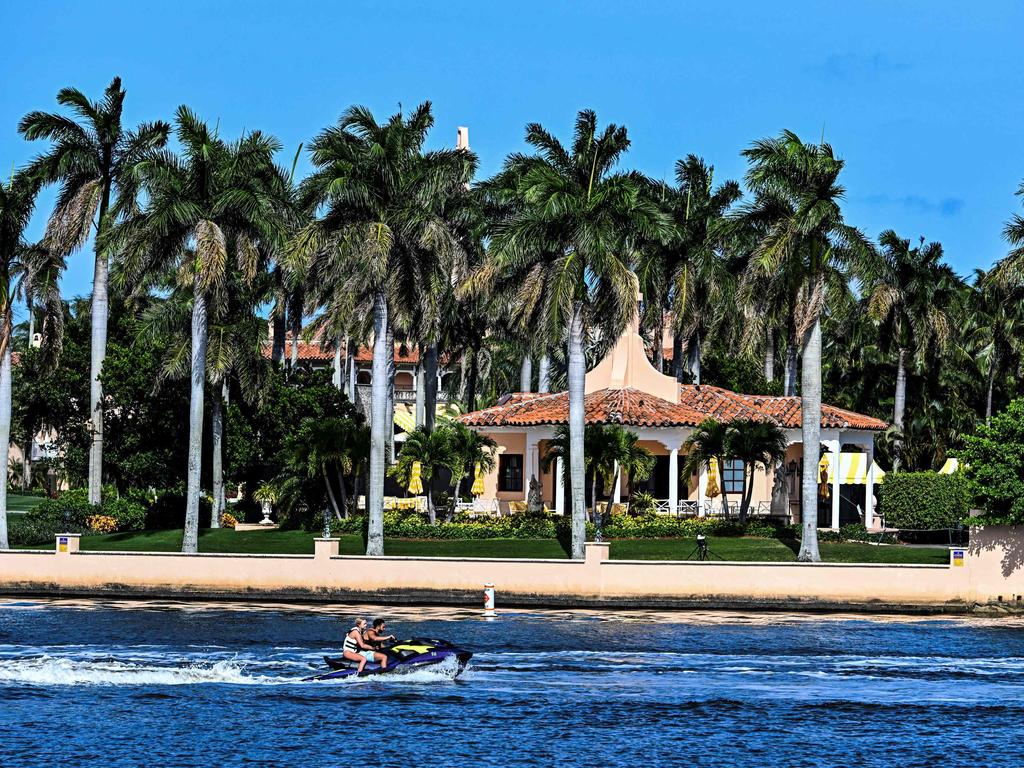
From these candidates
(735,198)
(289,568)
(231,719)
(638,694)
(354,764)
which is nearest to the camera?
(354,764)

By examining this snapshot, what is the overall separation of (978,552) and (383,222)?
24.4m

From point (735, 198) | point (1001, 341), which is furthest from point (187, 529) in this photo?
point (1001, 341)

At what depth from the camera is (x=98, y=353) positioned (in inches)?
2581

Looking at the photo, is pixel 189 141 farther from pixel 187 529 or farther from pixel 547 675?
pixel 547 675

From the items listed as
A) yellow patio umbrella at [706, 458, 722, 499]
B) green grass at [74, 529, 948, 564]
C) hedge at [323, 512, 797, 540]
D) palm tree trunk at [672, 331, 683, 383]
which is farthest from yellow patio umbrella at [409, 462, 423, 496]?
palm tree trunk at [672, 331, 683, 383]

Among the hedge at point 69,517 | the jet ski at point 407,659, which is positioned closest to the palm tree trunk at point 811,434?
the jet ski at point 407,659

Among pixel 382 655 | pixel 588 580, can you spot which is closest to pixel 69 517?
pixel 588 580

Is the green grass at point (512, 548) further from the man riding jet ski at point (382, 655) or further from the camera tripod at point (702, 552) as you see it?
the man riding jet ski at point (382, 655)

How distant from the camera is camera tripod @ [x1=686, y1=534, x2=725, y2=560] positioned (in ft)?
179

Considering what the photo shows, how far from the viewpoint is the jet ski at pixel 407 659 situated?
37.5 meters

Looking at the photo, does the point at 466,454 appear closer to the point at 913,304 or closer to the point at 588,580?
the point at 588,580

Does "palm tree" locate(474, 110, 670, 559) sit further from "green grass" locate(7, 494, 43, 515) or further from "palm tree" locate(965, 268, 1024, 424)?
"green grass" locate(7, 494, 43, 515)

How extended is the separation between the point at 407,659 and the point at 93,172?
115 ft

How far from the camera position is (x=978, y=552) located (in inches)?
1992
